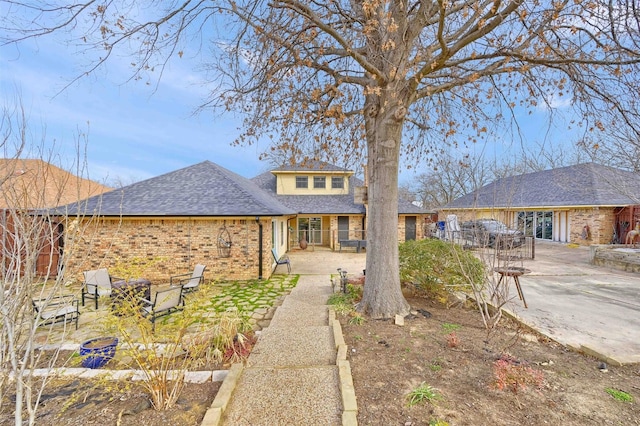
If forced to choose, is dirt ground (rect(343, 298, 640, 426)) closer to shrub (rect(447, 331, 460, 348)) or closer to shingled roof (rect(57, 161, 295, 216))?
shrub (rect(447, 331, 460, 348))

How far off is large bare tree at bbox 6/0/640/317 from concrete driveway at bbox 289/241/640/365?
2871mm

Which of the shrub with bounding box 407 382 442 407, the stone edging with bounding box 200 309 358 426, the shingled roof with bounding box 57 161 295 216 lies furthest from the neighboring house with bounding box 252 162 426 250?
the shrub with bounding box 407 382 442 407

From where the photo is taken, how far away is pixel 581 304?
6914 mm

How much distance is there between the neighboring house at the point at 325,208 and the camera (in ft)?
57.3

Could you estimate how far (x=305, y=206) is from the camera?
60.3 feet

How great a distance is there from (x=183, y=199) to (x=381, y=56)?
8932mm

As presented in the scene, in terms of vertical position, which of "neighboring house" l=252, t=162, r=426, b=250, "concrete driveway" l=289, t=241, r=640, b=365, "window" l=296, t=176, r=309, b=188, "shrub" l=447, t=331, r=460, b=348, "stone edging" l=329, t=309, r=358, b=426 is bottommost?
"concrete driveway" l=289, t=241, r=640, b=365

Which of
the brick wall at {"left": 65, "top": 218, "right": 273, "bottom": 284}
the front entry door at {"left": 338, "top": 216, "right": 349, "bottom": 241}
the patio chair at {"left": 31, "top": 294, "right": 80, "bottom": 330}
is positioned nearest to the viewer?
the patio chair at {"left": 31, "top": 294, "right": 80, "bottom": 330}

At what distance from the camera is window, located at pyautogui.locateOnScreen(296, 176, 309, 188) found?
19750 millimetres

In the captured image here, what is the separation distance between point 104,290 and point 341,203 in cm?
1361

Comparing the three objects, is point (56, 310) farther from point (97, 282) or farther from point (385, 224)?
point (97, 282)

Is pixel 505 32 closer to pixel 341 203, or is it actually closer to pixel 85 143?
pixel 85 143

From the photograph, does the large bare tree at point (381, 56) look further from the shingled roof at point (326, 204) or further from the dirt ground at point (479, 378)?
the shingled roof at point (326, 204)

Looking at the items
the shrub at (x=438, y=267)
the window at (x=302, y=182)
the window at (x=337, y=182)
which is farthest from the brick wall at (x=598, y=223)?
the window at (x=302, y=182)
